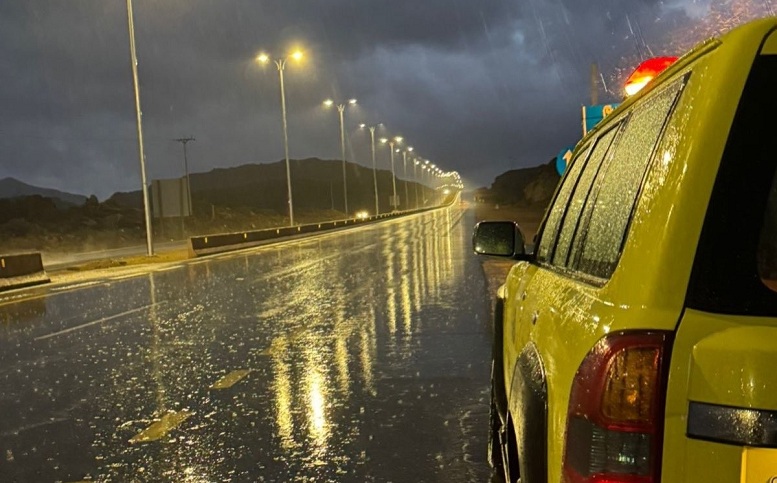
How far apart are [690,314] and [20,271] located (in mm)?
22777

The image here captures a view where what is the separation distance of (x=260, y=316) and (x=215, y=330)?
55.1 inches

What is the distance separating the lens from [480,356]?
8.78 metres

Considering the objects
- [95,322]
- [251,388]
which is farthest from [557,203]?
[95,322]

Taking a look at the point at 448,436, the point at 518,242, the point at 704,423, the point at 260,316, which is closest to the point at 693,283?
the point at 704,423

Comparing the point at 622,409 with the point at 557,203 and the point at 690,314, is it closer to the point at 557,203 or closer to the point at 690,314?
the point at 690,314

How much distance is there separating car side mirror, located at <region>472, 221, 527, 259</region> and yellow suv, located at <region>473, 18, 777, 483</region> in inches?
84.1

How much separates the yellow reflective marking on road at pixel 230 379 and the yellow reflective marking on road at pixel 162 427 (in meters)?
0.97

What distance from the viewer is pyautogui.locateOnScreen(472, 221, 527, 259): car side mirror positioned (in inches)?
175

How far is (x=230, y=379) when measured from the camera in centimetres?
796

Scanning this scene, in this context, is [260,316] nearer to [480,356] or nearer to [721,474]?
[480,356]

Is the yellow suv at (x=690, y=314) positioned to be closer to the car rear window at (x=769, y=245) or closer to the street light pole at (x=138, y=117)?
the car rear window at (x=769, y=245)

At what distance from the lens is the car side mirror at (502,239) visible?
446cm

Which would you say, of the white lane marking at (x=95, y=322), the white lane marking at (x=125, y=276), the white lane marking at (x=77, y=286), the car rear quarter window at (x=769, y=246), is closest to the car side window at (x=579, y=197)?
the car rear quarter window at (x=769, y=246)

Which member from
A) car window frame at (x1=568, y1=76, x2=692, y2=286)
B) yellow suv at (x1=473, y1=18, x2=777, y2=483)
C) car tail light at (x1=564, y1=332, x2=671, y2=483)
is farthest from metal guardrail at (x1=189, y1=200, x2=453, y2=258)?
car tail light at (x1=564, y1=332, x2=671, y2=483)
